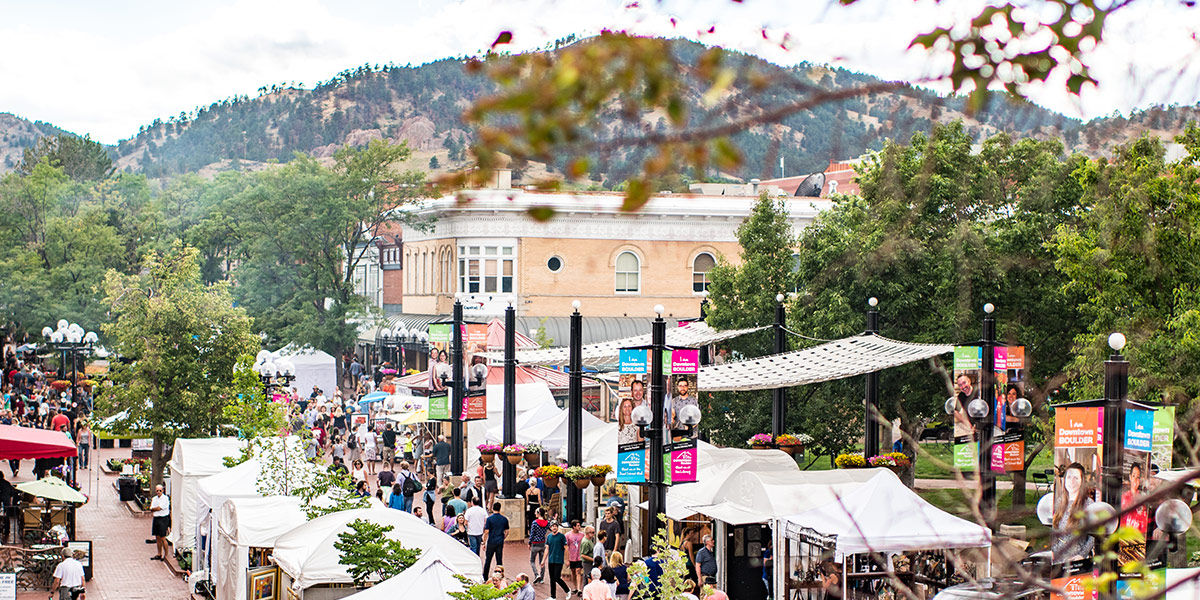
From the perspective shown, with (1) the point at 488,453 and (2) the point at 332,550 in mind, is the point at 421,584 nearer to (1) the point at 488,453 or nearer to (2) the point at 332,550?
(2) the point at 332,550

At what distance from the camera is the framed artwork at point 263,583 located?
16328mm

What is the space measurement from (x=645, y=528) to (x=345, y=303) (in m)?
36.0

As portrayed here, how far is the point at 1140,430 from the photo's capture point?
42.8 feet

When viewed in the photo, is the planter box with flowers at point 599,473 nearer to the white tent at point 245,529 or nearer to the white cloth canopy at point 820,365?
the white cloth canopy at point 820,365

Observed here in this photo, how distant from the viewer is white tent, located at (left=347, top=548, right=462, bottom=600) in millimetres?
12750

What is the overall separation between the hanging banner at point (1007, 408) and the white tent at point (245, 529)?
33.3 feet

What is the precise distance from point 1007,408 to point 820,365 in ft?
9.61

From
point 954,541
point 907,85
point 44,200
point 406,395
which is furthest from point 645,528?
point 44,200

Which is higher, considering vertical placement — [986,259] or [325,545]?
[986,259]

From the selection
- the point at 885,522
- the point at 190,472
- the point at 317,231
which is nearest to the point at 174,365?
the point at 190,472

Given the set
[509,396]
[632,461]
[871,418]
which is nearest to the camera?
[632,461]

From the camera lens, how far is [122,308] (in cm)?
3080

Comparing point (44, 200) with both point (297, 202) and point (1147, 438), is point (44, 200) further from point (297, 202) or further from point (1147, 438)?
point (1147, 438)

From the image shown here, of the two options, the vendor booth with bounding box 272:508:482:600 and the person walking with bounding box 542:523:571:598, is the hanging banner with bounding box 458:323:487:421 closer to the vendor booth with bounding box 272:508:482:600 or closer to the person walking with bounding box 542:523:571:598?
the person walking with bounding box 542:523:571:598
